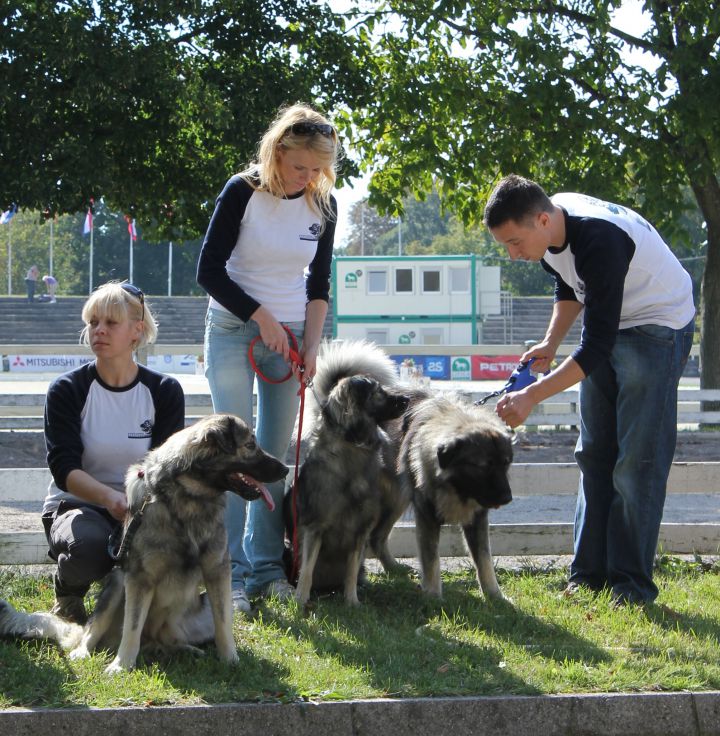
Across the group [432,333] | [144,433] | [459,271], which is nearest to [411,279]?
[459,271]

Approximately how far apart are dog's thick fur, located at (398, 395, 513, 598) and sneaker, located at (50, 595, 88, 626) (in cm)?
193

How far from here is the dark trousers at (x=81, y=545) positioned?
15.3 ft

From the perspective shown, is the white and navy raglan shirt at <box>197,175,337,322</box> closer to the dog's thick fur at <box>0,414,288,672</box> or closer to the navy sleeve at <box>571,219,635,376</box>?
the dog's thick fur at <box>0,414,288,672</box>

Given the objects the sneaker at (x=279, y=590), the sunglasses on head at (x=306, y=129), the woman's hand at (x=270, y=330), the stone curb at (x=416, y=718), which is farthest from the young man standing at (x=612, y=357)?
the sneaker at (x=279, y=590)

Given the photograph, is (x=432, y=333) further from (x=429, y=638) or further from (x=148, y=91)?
(x=429, y=638)

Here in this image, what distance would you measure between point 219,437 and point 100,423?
0.95 meters

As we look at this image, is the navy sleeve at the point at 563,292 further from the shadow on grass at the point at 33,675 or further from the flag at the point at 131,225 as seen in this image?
the flag at the point at 131,225

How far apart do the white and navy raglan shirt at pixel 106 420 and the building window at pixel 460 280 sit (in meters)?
38.6

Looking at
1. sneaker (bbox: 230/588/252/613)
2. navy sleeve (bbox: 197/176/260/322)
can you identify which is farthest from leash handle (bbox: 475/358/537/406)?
sneaker (bbox: 230/588/252/613)

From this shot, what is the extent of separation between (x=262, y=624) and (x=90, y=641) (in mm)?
927

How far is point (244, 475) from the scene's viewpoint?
4.42 m

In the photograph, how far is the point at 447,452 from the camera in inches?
220

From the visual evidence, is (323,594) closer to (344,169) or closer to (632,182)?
(344,169)

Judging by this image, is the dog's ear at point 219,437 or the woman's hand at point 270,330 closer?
the dog's ear at point 219,437
